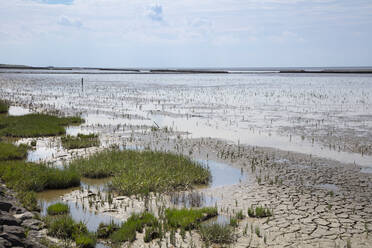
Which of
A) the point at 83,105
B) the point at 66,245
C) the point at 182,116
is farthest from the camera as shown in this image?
the point at 83,105

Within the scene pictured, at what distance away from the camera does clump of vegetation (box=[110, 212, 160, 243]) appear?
25.2 feet

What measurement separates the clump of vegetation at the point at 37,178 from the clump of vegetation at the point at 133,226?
12.2ft

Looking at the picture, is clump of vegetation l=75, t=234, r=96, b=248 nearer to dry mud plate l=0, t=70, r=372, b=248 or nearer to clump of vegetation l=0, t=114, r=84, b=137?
dry mud plate l=0, t=70, r=372, b=248

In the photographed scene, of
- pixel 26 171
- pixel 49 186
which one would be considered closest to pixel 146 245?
pixel 49 186

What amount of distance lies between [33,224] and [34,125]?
45.9ft

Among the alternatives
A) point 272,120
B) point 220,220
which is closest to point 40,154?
point 220,220

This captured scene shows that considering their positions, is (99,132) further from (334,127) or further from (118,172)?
(334,127)

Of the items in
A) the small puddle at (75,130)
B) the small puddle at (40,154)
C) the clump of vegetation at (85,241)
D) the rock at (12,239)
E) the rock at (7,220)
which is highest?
the rock at (12,239)

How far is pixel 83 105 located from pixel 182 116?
1185cm

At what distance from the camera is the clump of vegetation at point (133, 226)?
7.68 meters

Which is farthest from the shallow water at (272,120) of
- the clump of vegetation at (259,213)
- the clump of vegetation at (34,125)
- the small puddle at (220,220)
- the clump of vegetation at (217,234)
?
the clump of vegetation at (217,234)

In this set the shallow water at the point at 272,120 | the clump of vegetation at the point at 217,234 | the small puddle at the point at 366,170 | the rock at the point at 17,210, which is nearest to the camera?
the clump of vegetation at the point at 217,234

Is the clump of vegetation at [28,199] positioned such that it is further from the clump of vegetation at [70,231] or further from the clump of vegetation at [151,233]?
the clump of vegetation at [151,233]

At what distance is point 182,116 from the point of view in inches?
1037
